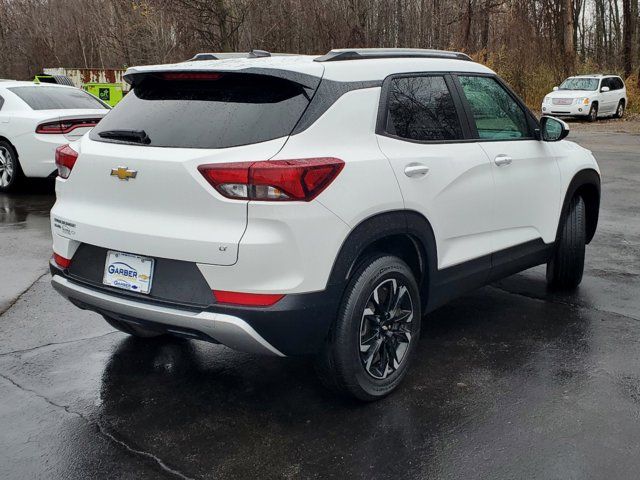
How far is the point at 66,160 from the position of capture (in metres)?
3.88

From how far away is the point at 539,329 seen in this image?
490 cm

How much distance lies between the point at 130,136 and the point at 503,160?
91.1 inches

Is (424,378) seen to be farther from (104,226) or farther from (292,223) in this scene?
(104,226)

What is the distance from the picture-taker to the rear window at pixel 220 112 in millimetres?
3322

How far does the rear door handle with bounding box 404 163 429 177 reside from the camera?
3.72 meters

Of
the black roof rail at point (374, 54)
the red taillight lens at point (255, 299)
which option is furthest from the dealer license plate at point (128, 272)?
the black roof rail at point (374, 54)

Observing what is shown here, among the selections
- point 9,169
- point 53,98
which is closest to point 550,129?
point 53,98

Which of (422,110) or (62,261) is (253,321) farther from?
(422,110)

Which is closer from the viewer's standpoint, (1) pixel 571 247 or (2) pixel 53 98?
(1) pixel 571 247

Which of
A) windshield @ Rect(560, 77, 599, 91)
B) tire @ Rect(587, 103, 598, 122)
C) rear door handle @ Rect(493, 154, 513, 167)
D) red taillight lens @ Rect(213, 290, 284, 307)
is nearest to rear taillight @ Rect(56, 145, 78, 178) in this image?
red taillight lens @ Rect(213, 290, 284, 307)

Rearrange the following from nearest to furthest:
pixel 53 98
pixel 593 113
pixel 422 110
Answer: pixel 422 110 < pixel 53 98 < pixel 593 113

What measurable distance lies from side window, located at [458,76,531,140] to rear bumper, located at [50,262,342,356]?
1.80 m

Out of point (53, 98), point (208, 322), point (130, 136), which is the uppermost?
point (53, 98)

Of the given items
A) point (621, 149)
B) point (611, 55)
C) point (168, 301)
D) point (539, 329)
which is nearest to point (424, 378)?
point (539, 329)
